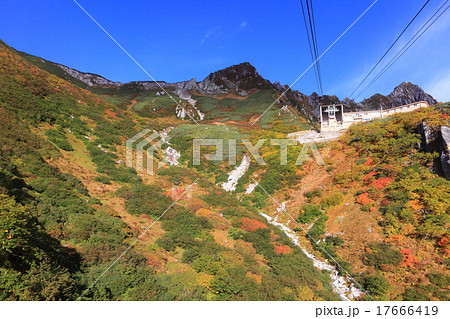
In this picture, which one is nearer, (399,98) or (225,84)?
(225,84)

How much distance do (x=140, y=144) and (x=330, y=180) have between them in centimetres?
2535

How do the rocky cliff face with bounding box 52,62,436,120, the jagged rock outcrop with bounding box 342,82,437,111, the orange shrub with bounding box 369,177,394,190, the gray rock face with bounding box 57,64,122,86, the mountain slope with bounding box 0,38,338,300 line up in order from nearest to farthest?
the mountain slope with bounding box 0,38,338,300
the orange shrub with bounding box 369,177,394,190
the rocky cliff face with bounding box 52,62,436,120
the gray rock face with bounding box 57,64,122,86
the jagged rock outcrop with bounding box 342,82,437,111

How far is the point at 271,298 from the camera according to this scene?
993 cm

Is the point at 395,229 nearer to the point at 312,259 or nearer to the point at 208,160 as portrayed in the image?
the point at 312,259

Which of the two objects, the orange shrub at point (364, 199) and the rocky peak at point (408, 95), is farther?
the rocky peak at point (408, 95)

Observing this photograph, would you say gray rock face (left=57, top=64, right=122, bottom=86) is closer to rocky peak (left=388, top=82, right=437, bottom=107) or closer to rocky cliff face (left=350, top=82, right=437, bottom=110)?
rocky cliff face (left=350, top=82, right=437, bottom=110)

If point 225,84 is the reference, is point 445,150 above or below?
below

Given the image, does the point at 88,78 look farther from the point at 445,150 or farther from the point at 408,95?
the point at 408,95

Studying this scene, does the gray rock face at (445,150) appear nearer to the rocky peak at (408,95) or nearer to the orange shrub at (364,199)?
the orange shrub at (364,199)

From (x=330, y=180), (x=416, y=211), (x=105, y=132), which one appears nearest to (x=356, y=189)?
(x=330, y=180)

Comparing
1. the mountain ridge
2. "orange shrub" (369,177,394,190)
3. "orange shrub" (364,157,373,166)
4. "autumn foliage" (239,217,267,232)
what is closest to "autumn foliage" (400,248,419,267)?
"orange shrub" (369,177,394,190)

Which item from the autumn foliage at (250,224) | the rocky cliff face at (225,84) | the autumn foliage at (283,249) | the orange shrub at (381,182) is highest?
the rocky cliff face at (225,84)

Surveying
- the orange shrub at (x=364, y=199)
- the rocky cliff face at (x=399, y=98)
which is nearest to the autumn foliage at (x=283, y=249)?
the orange shrub at (x=364, y=199)

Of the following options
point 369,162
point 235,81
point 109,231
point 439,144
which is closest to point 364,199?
point 369,162
